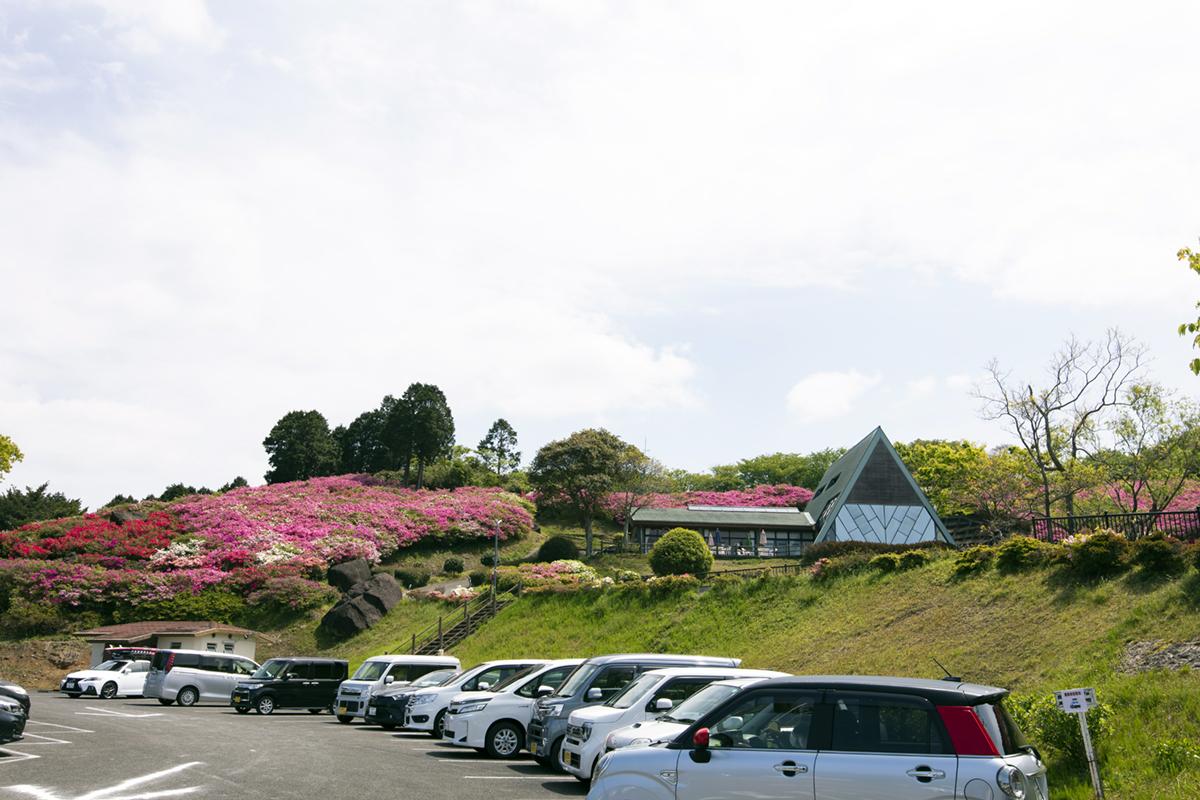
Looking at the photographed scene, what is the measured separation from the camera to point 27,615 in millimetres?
45125

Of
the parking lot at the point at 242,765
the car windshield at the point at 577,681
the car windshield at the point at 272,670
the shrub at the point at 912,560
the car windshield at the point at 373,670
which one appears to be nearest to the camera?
the parking lot at the point at 242,765

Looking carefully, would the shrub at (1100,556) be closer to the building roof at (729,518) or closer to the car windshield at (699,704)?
the car windshield at (699,704)

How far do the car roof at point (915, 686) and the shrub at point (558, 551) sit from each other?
48067mm

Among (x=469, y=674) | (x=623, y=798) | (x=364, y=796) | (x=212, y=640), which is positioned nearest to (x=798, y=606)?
(x=469, y=674)

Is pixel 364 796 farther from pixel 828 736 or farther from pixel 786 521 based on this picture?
pixel 786 521

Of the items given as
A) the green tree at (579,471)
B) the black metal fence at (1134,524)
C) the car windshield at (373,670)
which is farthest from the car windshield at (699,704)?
the green tree at (579,471)

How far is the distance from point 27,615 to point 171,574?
674 cm

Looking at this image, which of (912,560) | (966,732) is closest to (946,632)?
(912,560)

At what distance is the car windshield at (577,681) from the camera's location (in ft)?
48.6

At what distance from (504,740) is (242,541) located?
1677 inches

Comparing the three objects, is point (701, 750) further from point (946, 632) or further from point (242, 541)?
point (242, 541)

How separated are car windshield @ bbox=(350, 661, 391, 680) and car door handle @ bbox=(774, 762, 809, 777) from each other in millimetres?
18758

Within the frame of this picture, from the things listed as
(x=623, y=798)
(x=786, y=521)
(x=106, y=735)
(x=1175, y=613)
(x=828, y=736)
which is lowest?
(x=106, y=735)

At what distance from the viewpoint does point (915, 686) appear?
7164 millimetres
